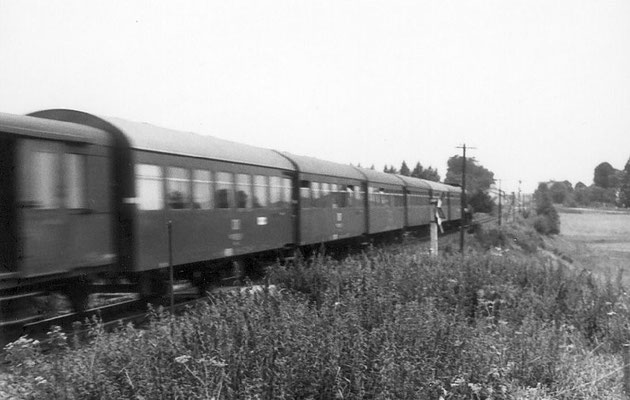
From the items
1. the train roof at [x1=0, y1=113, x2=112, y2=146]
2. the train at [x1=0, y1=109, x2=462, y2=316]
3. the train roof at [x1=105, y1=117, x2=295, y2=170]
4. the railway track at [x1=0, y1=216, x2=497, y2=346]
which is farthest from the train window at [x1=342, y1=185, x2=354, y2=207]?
the train roof at [x1=0, y1=113, x2=112, y2=146]

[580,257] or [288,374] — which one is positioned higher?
[288,374]

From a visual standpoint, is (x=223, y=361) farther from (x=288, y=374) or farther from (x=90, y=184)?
(x=90, y=184)

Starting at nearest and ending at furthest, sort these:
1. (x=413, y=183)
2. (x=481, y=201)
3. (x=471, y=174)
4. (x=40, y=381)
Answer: (x=40, y=381) → (x=413, y=183) → (x=481, y=201) → (x=471, y=174)

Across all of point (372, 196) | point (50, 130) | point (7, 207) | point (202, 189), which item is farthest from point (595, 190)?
point (7, 207)

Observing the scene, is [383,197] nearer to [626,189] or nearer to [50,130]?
[50,130]

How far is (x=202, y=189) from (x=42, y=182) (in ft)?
13.6

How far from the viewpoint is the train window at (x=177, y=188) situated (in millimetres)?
11828

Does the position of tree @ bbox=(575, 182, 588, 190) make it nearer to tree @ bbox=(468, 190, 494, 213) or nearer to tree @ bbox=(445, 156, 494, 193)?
tree @ bbox=(445, 156, 494, 193)

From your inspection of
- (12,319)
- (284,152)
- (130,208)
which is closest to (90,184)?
(130,208)

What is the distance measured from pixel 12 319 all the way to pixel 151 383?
4.56 metres

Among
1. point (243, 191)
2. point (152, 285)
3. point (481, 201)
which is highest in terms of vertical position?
point (243, 191)

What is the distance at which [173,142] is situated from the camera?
12320mm

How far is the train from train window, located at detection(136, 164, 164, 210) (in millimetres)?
17

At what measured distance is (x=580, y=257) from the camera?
152ft
